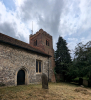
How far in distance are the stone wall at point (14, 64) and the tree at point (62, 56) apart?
6.36 metres

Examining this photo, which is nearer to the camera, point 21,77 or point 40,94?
point 40,94

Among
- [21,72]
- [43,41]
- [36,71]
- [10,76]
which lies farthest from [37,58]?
[43,41]

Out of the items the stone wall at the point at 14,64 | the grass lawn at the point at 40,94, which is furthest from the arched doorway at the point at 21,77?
the grass lawn at the point at 40,94

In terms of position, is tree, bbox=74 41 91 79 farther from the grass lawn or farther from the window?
the window

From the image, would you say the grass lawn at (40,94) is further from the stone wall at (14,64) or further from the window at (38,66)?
the window at (38,66)

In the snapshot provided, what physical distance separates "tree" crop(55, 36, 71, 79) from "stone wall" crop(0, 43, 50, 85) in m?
6.36

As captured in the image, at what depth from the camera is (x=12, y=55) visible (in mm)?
8352

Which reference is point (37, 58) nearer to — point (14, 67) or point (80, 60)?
point (14, 67)

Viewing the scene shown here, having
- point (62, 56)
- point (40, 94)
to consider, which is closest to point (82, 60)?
point (62, 56)

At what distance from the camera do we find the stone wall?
7457mm

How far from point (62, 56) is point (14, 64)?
11.0m

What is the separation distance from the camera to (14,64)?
838 centimetres

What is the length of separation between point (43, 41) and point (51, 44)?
3315mm

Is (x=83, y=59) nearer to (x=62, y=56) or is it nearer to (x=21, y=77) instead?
(x=62, y=56)
